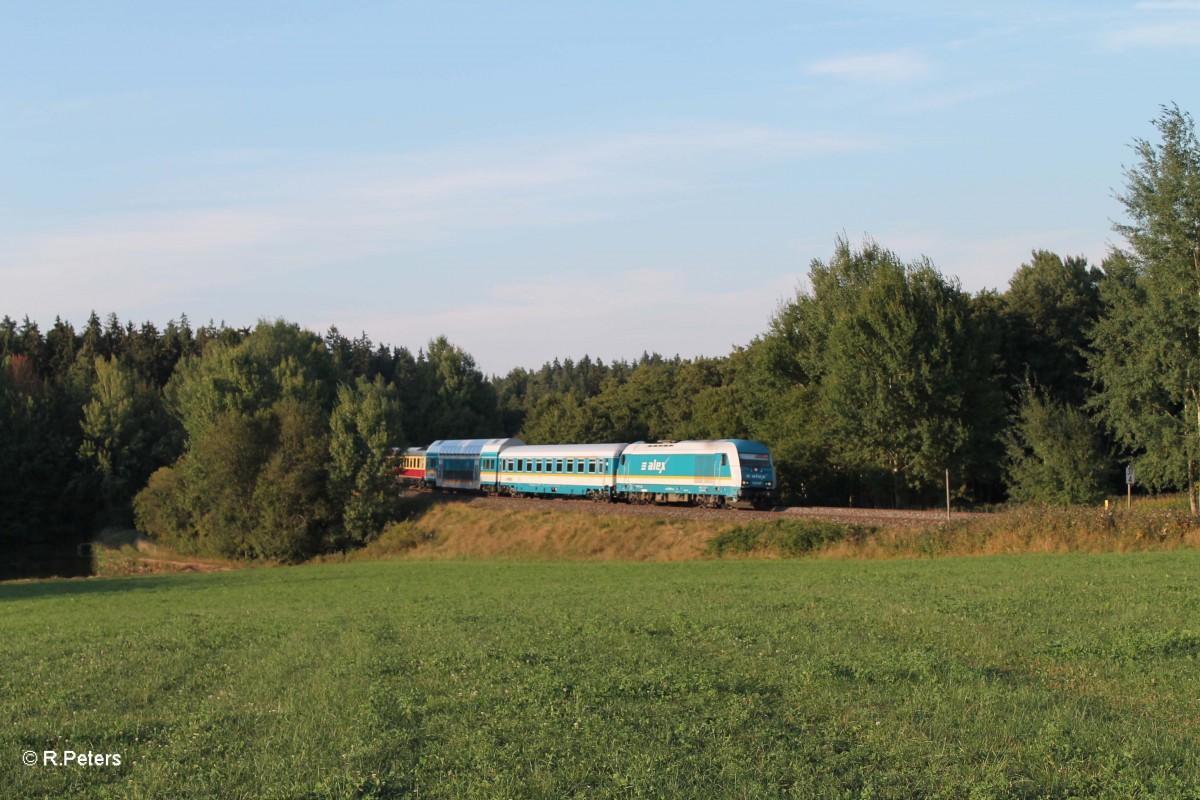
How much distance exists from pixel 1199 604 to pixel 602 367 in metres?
181

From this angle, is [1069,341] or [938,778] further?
[1069,341]

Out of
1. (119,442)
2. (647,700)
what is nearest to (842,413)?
(647,700)

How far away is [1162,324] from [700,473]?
20.2m

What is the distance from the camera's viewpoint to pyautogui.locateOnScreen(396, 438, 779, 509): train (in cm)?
4391

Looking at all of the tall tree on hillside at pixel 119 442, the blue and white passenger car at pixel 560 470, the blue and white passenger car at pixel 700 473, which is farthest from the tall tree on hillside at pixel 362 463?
the tall tree on hillside at pixel 119 442

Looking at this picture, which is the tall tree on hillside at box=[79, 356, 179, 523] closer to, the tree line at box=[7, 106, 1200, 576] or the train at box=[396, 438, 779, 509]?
the tree line at box=[7, 106, 1200, 576]

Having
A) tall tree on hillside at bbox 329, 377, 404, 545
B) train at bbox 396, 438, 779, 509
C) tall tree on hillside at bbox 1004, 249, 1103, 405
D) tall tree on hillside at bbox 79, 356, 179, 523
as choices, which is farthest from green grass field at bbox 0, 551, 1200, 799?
tall tree on hillside at bbox 79, 356, 179, 523

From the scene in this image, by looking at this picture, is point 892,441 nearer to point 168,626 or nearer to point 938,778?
point 168,626

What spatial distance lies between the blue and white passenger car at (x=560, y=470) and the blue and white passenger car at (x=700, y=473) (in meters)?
1.12

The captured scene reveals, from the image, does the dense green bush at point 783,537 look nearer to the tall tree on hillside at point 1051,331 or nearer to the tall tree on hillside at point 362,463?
the tall tree on hillside at point 362,463

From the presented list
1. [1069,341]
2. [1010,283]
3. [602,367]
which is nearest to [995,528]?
[1069,341]

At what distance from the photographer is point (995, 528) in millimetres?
30047

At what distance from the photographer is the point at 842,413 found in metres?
52.0

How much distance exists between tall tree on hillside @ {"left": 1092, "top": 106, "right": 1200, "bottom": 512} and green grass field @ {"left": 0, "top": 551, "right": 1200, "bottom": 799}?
1074 inches
